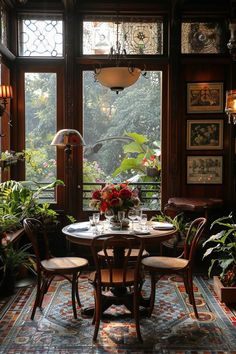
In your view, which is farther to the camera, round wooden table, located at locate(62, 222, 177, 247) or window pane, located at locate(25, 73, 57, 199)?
window pane, located at locate(25, 73, 57, 199)

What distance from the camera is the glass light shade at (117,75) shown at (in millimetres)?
4121

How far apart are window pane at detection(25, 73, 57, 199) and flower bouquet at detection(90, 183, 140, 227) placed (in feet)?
6.89

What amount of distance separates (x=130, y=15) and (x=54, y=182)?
243 cm

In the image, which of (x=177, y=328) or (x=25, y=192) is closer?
(x=177, y=328)

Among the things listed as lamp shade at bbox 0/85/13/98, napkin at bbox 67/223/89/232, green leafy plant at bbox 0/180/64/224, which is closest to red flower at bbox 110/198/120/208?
napkin at bbox 67/223/89/232

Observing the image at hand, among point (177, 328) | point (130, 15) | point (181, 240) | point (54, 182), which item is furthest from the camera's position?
point (130, 15)

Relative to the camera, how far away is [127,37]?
6379 mm

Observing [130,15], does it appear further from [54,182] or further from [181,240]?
[181,240]

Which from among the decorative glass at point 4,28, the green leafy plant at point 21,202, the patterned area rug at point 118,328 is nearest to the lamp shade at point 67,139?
the green leafy plant at point 21,202

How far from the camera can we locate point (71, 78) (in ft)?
20.5

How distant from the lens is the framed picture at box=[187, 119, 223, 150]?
20.8ft

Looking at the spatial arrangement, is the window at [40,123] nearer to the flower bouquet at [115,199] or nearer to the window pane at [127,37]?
the window pane at [127,37]

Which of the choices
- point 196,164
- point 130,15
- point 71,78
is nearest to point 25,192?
point 71,78

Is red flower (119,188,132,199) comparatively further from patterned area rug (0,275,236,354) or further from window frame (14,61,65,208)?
window frame (14,61,65,208)
